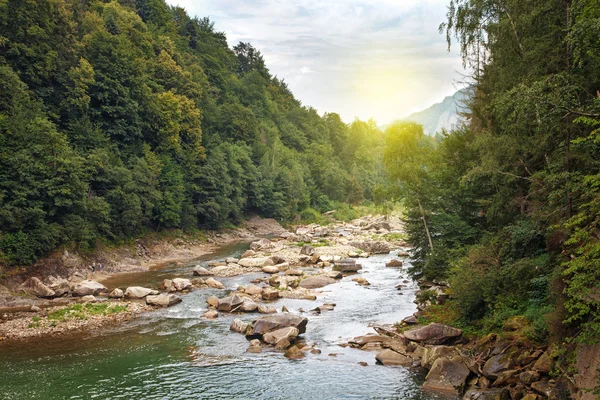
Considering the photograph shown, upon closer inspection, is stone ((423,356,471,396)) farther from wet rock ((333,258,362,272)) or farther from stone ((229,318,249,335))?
wet rock ((333,258,362,272))

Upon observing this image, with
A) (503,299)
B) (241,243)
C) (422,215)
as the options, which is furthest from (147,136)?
(503,299)

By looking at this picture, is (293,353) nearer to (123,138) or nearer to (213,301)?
(213,301)

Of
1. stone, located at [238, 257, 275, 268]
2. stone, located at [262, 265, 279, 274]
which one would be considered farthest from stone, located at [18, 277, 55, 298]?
stone, located at [238, 257, 275, 268]

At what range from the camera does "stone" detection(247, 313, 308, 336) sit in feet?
80.1

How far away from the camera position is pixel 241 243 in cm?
6669

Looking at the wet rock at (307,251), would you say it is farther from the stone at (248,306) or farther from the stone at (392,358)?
the stone at (392,358)

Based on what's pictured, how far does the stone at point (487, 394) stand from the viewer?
14.6 meters

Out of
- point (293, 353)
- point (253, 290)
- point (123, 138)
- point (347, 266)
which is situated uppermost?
point (123, 138)

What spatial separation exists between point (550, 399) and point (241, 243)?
55835 mm

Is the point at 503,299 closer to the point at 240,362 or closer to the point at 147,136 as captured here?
the point at 240,362

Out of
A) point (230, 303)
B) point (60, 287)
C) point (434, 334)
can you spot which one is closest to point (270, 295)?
point (230, 303)

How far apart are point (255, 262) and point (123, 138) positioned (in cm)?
2503

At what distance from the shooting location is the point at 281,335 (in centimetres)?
2345

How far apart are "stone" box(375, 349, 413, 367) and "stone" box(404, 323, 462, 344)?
1230 mm
